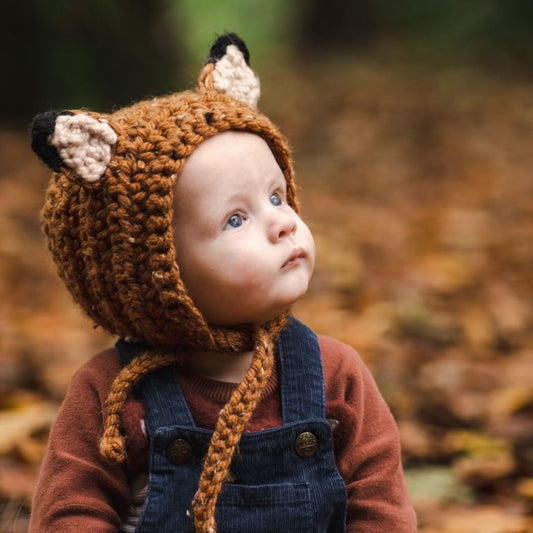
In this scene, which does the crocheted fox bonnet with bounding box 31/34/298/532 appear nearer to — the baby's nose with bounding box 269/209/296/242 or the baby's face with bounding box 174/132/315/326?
the baby's face with bounding box 174/132/315/326

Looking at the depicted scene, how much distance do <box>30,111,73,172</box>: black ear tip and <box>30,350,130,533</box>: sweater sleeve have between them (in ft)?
1.78

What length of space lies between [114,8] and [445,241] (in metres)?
3.20

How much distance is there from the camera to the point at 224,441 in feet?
6.25

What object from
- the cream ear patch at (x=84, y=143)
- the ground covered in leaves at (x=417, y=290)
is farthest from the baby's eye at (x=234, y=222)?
the ground covered in leaves at (x=417, y=290)

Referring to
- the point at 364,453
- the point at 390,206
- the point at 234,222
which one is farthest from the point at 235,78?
the point at 390,206

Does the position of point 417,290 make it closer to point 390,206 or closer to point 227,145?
point 390,206

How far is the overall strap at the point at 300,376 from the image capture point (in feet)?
6.63

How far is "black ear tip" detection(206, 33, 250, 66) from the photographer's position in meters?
2.18

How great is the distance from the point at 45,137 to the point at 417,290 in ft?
10.3

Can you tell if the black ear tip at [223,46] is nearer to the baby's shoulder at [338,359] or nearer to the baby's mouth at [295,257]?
the baby's mouth at [295,257]

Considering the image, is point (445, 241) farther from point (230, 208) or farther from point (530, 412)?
point (230, 208)

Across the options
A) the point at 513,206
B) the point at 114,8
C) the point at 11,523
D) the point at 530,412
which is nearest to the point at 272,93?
the point at 114,8

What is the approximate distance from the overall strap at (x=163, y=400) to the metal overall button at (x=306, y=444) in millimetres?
234

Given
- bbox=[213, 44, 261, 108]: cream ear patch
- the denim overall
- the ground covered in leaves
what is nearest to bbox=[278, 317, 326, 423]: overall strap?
the denim overall
